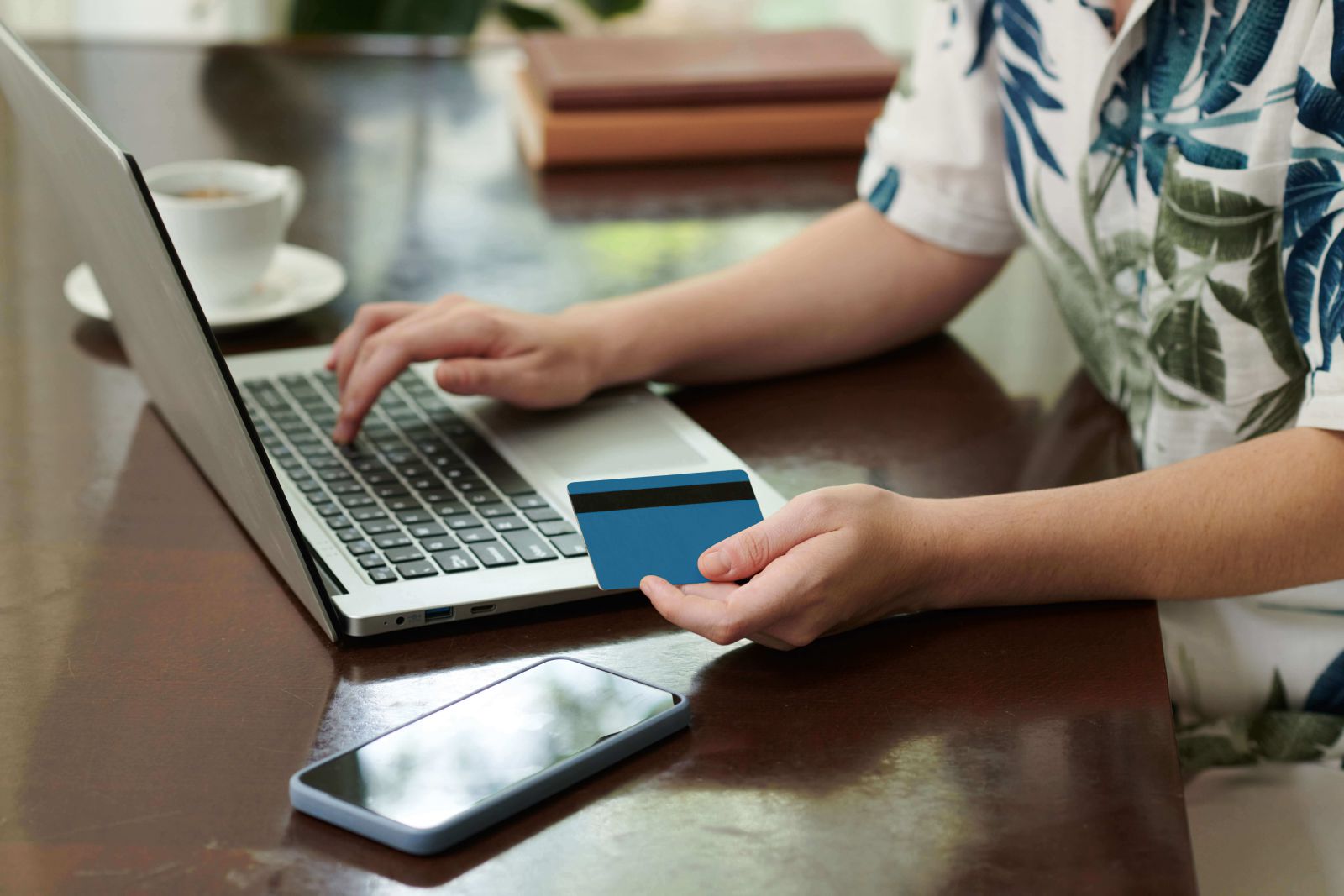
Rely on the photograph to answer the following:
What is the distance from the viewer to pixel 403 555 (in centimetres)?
69

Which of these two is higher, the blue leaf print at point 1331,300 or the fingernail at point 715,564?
the blue leaf print at point 1331,300

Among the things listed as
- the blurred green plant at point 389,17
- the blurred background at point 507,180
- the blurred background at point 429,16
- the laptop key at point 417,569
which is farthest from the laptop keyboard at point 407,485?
the blurred green plant at point 389,17

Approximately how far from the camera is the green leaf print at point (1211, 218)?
0.80 m

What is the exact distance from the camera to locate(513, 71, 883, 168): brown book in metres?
1.42

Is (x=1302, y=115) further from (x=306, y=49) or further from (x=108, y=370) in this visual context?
(x=306, y=49)

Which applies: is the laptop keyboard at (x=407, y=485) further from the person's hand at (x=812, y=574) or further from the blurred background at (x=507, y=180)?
the blurred background at (x=507, y=180)

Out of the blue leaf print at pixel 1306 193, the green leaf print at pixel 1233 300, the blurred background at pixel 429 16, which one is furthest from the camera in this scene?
the blurred background at pixel 429 16

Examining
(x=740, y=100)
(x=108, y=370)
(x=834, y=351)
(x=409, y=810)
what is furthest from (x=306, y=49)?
(x=409, y=810)

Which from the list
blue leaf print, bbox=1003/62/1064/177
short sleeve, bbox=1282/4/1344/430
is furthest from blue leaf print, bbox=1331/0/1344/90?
blue leaf print, bbox=1003/62/1064/177

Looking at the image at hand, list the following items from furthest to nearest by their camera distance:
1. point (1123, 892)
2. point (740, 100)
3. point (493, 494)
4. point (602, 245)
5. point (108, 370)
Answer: point (740, 100) < point (602, 245) < point (108, 370) < point (493, 494) < point (1123, 892)

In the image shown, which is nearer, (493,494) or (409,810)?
(409,810)

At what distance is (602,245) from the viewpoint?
4.08 feet

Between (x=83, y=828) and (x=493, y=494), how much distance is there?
30 centimetres

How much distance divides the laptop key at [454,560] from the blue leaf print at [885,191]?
0.51 meters
